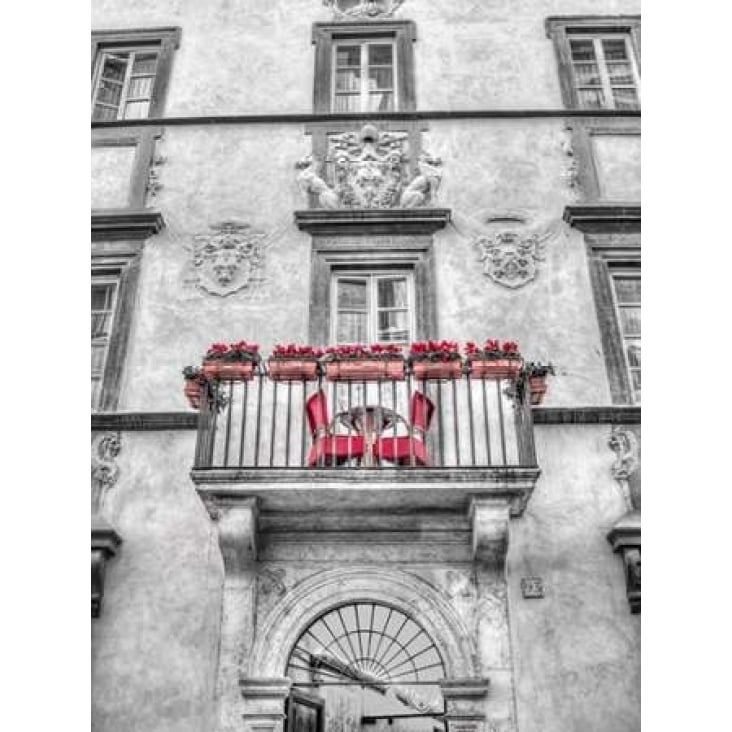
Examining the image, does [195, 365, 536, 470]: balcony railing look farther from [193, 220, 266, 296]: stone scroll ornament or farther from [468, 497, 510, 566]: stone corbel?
[193, 220, 266, 296]: stone scroll ornament

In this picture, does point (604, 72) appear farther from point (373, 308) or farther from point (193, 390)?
point (193, 390)

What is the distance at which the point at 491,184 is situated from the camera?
10180 mm

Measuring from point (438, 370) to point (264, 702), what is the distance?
319cm

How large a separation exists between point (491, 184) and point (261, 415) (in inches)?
160

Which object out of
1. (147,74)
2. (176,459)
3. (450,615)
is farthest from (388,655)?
(147,74)

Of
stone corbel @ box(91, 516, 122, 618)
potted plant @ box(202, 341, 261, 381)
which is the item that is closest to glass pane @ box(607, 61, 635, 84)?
potted plant @ box(202, 341, 261, 381)

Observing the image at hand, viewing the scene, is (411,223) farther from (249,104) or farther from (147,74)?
(147,74)

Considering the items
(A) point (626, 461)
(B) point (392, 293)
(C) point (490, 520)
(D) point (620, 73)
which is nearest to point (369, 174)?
(B) point (392, 293)

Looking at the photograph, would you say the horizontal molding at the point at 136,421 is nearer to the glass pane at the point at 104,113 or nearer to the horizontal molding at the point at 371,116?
the horizontal molding at the point at 371,116

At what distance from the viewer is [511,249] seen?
9.62 meters

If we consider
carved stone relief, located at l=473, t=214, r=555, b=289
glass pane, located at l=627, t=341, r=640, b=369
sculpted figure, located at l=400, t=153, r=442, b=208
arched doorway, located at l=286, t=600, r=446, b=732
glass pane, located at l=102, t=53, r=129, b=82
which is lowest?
arched doorway, located at l=286, t=600, r=446, b=732

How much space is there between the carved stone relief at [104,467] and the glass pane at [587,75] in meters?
7.43

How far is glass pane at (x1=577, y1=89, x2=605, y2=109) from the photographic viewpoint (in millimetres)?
11047

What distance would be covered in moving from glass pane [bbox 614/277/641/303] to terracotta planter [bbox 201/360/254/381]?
4.31 meters
